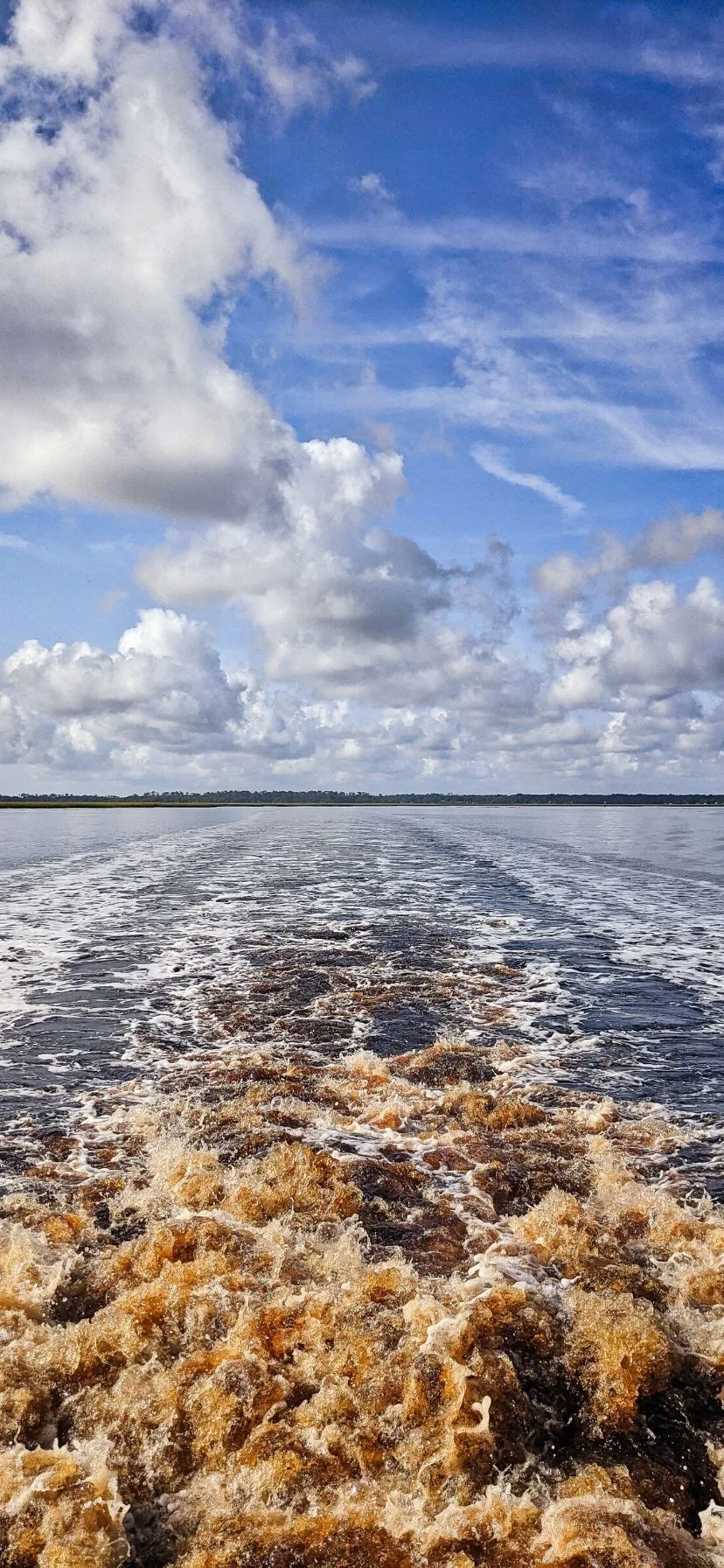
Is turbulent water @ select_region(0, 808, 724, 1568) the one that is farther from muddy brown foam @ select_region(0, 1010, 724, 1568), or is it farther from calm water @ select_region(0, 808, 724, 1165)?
calm water @ select_region(0, 808, 724, 1165)

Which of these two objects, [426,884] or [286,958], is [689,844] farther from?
[286,958]

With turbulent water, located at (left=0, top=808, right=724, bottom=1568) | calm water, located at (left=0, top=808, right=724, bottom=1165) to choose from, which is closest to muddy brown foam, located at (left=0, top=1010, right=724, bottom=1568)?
turbulent water, located at (left=0, top=808, right=724, bottom=1568)

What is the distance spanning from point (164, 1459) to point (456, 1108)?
6562 millimetres

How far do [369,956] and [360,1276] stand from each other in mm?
14127

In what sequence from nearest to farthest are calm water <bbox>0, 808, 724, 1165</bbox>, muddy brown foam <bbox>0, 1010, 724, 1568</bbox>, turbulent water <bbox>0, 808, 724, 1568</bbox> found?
muddy brown foam <bbox>0, 1010, 724, 1568</bbox> → turbulent water <bbox>0, 808, 724, 1568</bbox> → calm water <bbox>0, 808, 724, 1165</bbox>

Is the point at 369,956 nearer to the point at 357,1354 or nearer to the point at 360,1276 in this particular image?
the point at 360,1276

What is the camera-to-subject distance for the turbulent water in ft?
15.3

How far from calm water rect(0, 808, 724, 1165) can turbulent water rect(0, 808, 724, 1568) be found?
0.44 ft

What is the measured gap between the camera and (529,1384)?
570 cm

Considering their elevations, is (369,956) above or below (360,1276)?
below

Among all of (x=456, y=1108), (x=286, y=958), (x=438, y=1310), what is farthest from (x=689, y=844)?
(x=438, y=1310)

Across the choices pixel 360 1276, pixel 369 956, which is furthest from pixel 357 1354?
pixel 369 956

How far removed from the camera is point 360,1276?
267 inches

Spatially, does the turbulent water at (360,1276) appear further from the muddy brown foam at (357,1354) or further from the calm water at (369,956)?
the calm water at (369,956)
